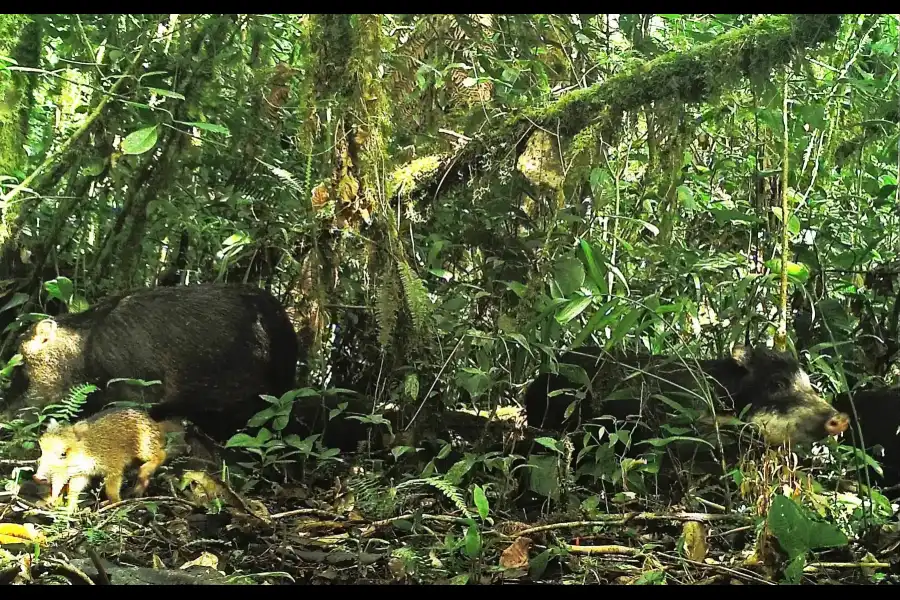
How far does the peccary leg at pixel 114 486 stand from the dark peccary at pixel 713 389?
979 millimetres

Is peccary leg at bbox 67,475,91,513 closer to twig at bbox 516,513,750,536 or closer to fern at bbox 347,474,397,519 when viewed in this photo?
fern at bbox 347,474,397,519

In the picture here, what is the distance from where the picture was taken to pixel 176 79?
2.25 meters

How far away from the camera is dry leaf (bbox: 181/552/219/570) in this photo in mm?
1536

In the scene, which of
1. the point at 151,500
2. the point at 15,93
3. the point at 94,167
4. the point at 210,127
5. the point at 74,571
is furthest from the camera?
the point at 94,167

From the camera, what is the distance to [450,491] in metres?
1.61

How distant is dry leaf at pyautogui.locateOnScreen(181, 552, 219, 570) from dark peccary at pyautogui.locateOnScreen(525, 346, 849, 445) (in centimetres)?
82

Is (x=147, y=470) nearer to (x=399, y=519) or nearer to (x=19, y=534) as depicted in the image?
(x=19, y=534)

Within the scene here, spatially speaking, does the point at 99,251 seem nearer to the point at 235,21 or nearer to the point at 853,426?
the point at 235,21

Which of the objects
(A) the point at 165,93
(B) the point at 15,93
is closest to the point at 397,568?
(A) the point at 165,93

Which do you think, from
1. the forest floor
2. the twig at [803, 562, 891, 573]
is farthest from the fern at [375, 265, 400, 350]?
the twig at [803, 562, 891, 573]

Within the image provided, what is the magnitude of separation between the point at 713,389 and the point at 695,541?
480 mm
